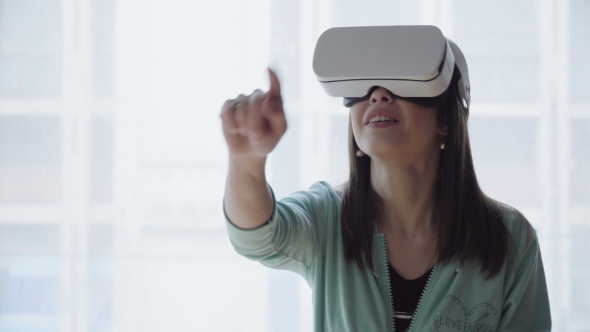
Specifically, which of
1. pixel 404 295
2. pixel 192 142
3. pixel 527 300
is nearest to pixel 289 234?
→ pixel 404 295

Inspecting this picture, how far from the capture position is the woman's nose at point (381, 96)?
3.17 feet

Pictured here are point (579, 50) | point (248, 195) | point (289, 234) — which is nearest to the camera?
point (248, 195)

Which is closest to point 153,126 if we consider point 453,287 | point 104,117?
point 104,117

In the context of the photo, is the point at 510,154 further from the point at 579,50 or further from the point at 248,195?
the point at 248,195

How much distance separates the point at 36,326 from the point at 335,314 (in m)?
1.13

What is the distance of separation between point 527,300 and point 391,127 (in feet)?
1.25

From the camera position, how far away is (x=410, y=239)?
1041mm

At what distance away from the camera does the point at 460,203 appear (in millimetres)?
1052

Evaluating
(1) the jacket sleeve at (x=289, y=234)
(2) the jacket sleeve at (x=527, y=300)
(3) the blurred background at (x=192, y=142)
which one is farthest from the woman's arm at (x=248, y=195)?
(3) the blurred background at (x=192, y=142)

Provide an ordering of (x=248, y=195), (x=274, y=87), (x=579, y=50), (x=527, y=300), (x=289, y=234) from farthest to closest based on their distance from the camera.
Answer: (x=579, y=50) < (x=527, y=300) < (x=289, y=234) < (x=248, y=195) < (x=274, y=87)

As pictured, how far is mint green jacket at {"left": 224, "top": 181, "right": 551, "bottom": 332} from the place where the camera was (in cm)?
95

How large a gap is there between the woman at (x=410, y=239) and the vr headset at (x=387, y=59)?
5 cm

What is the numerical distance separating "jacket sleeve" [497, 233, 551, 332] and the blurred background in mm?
673

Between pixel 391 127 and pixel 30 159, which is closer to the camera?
pixel 391 127
